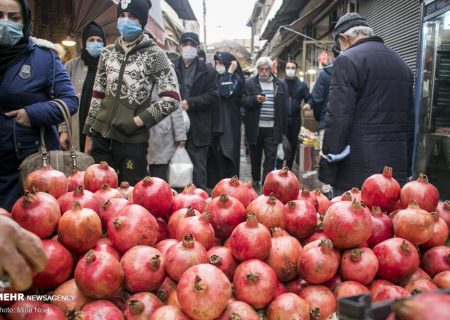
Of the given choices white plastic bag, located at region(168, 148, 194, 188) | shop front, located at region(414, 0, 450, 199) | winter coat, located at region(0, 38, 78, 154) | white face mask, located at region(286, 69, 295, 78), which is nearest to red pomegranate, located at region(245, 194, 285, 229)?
winter coat, located at region(0, 38, 78, 154)

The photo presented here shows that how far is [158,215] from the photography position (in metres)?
2.19

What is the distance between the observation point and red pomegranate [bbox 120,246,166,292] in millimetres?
1671

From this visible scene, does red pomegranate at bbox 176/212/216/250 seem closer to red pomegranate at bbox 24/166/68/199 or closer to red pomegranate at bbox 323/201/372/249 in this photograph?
red pomegranate at bbox 323/201/372/249

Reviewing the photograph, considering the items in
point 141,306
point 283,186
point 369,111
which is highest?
point 369,111

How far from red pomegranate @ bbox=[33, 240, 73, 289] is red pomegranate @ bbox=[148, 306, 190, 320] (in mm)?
399

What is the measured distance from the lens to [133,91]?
3922 mm

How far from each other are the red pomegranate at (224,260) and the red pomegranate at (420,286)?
69 cm

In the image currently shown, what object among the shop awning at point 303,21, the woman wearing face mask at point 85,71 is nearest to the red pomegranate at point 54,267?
the woman wearing face mask at point 85,71

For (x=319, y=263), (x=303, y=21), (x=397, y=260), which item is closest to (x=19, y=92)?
(x=319, y=263)

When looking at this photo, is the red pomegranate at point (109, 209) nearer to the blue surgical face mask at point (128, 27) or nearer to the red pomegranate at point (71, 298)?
the red pomegranate at point (71, 298)

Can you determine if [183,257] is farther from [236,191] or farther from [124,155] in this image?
[124,155]

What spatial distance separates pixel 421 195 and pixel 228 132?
5.25m

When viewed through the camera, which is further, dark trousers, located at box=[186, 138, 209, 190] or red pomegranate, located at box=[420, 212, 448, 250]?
dark trousers, located at box=[186, 138, 209, 190]

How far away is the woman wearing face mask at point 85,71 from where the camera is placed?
5.05m
